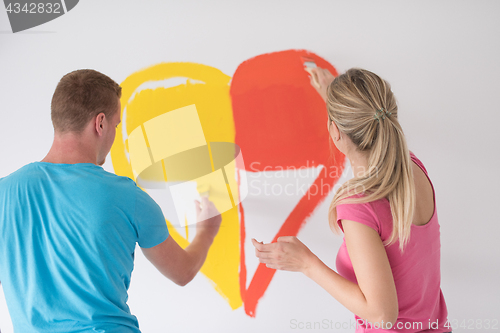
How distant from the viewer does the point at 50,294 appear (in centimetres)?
79

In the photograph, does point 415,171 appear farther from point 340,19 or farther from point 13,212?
point 13,212

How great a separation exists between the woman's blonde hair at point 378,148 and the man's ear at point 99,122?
2.08 feet

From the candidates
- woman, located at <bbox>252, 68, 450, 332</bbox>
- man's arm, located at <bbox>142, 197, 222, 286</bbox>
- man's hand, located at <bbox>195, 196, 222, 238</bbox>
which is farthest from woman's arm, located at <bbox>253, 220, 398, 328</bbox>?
man's hand, located at <bbox>195, 196, 222, 238</bbox>

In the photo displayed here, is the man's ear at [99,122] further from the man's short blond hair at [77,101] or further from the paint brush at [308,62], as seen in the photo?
the paint brush at [308,62]

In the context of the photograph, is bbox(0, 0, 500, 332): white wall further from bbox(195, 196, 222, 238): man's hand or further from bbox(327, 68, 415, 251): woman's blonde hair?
bbox(327, 68, 415, 251): woman's blonde hair

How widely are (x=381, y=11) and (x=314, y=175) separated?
65 cm

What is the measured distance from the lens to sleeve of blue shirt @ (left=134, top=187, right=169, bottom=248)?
0.85 metres

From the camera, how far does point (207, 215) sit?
1264mm

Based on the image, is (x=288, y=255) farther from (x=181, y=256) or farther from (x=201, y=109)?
(x=201, y=109)

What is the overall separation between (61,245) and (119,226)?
137 millimetres

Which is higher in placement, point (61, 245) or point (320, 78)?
point (320, 78)

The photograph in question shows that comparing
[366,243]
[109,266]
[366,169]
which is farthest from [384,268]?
[109,266]

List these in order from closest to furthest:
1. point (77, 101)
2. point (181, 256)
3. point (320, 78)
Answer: point (77, 101) < point (181, 256) < point (320, 78)

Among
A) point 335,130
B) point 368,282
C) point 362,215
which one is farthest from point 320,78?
point 368,282
